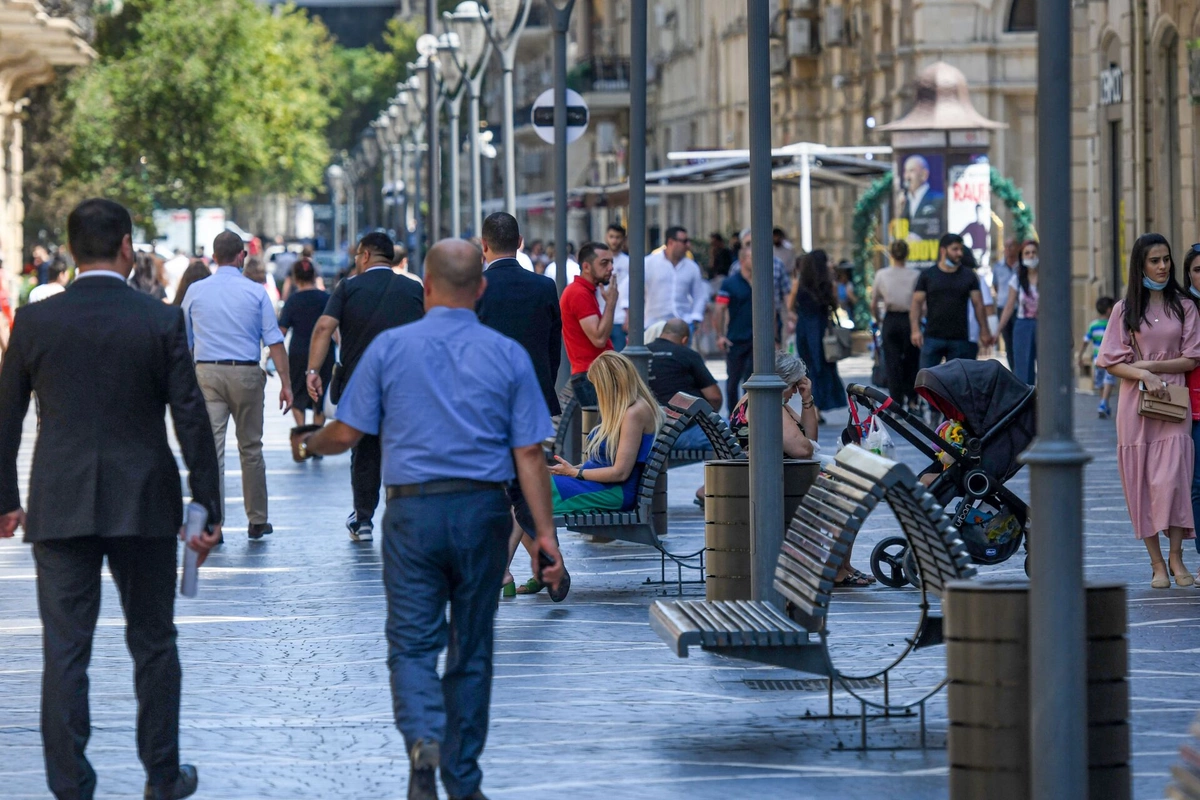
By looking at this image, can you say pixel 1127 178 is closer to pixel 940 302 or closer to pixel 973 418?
pixel 940 302

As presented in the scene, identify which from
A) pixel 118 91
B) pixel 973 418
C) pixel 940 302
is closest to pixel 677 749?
pixel 973 418

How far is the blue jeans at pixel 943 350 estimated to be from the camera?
1909 centimetres

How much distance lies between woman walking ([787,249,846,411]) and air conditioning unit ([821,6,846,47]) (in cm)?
1949

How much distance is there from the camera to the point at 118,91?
61875 mm

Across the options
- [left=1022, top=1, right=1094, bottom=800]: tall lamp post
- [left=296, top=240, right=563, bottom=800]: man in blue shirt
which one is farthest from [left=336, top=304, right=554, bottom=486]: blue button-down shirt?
[left=1022, top=1, right=1094, bottom=800]: tall lamp post

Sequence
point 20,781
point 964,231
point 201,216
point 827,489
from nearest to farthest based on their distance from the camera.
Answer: point 20,781 < point 827,489 < point 964,231 < point 201,216

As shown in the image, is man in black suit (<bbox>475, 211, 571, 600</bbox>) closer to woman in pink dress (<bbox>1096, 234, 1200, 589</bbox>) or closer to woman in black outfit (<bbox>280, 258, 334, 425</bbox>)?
woman in pink dress (<bbox>1096, 234, 1200, 589</bbox>)

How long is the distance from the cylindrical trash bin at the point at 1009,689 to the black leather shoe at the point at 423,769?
1.41 m

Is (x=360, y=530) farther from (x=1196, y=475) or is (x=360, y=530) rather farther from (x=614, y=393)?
(x=1196, y=475)

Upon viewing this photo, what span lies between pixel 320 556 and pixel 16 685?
13.5ft

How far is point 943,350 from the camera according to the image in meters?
19.2

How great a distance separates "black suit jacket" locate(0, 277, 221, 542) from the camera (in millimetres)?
6488

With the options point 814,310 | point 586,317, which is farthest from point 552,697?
point 814,310

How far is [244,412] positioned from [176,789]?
23.6 ft
